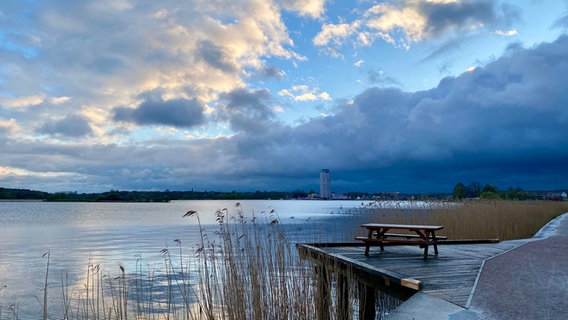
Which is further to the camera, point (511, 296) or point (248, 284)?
point (248, 284)

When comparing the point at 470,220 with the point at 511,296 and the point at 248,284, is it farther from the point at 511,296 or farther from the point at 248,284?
the point at 248,284

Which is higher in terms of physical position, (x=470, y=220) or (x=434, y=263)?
(x=470, y=220)

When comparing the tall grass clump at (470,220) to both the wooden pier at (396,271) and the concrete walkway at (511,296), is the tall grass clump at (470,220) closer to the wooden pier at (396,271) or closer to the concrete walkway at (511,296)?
the wooden pier at (396,271)

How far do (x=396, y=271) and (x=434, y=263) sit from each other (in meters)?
1.19

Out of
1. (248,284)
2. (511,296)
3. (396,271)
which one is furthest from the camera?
(396,271)

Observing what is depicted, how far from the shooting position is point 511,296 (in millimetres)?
5219

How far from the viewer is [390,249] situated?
906 cm

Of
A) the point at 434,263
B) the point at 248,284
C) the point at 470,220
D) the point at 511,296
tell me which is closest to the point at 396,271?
the point at 434,263

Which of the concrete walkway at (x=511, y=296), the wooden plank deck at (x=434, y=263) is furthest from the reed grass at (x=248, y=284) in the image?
the concrete walkway at (x=511, y=296)

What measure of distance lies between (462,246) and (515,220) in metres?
8.20

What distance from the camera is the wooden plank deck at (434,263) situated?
5367 millimetres

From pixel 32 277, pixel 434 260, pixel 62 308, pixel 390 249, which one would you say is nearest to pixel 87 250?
pixel 32 277

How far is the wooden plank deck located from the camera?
5.37 meters

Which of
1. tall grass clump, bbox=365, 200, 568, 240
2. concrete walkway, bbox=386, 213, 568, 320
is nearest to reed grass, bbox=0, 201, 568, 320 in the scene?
tall grass clump, bbox=365, 200, 568, 240
